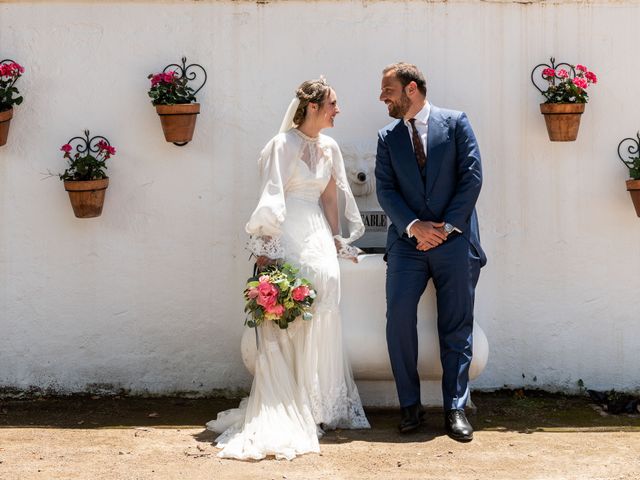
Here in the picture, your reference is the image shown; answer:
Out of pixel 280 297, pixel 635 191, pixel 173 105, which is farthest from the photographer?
pixel 635 191

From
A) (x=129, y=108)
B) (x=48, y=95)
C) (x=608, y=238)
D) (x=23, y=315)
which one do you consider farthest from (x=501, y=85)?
(x=23, y=315)

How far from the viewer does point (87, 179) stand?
23.3 ft

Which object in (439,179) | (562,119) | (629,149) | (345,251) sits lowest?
(345,251)

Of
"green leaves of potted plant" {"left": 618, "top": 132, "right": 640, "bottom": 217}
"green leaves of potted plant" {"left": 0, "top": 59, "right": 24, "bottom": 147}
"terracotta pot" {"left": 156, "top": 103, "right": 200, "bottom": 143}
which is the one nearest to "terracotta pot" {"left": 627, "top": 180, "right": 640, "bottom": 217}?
"green leaves of potted plant" {"left": 618, "top": 132, "right": 640, "bottom": 217}

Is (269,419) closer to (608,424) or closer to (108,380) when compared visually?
(108,380)

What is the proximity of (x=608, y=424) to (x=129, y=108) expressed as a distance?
333 centimetres

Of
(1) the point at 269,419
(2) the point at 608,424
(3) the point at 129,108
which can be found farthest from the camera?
(3) the point at 129,108

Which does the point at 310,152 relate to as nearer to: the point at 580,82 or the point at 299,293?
the point at 299,293

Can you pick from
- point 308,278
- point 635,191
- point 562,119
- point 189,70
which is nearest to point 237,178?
point 189,70

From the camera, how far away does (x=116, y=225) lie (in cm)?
733

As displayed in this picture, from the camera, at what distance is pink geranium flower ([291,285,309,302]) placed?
641 cm

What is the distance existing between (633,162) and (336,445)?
8.30ft

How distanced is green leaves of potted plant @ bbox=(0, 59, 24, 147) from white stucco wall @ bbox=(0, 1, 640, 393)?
0.13 m

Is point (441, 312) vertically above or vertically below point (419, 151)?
below
